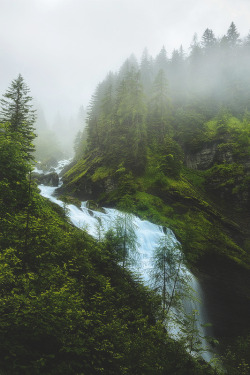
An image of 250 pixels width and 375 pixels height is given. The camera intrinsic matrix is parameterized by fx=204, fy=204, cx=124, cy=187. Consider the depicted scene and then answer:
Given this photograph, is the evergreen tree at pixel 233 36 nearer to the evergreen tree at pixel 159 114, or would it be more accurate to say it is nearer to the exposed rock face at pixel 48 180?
the evergreen tree at pixel 159 114

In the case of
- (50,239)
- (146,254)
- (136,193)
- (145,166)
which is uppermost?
(145,166)

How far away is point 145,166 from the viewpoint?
33.5 m

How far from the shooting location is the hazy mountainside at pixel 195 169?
19875mm

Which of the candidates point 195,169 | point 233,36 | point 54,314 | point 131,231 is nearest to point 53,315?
point 54,314

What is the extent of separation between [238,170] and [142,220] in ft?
60.6

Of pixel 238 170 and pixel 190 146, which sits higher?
pixel 190 146

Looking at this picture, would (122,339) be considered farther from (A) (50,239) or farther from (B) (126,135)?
(B) (126,135)

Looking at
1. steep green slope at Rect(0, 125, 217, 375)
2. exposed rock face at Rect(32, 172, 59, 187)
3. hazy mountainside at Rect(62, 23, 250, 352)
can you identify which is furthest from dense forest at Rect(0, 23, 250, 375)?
exposed rock face at Rect(32, 172, 59, 187)

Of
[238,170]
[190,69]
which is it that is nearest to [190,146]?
[238,170]

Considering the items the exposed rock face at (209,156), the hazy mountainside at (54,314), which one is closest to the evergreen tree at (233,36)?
the exposed rock face at (209,156)

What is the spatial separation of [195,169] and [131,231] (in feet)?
94.5

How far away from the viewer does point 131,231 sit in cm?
1282

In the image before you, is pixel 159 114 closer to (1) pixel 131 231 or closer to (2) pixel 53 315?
(1) pixel 131 231

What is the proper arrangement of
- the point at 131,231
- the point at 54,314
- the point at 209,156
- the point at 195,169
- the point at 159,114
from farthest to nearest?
the point at 159,114, the point at 195,169, the point at 209,156, the point at 131,231, the point at 54,314
